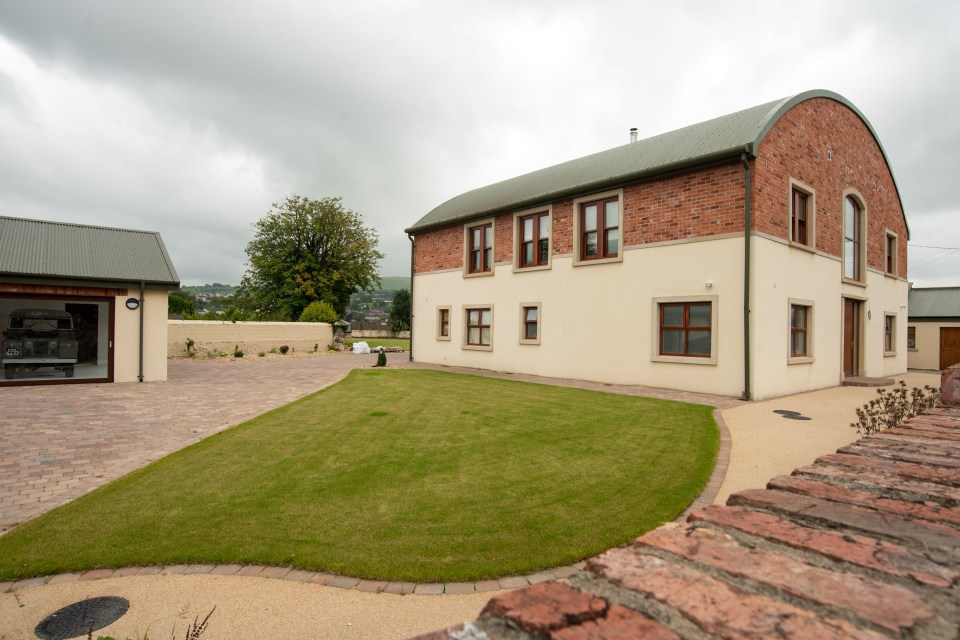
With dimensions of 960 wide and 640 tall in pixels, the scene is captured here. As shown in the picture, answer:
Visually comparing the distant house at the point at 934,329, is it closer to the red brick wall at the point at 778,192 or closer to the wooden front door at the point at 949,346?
the wooden front door at the point at 949,346

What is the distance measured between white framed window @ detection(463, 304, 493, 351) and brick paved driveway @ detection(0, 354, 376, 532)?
5.66 m

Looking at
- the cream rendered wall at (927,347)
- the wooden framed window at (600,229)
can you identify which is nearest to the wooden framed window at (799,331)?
the wooden framed window at (600,229)

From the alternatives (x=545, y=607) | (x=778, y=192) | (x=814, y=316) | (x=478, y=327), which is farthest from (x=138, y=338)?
(x=814, y=316)

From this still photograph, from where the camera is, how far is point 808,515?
1861mm

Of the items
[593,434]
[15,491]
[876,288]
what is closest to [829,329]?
[876,288]

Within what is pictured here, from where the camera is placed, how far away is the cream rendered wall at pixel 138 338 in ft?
49.9

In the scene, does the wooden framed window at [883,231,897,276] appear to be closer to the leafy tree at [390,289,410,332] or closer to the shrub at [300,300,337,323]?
the shrub at [300,300,337,323]

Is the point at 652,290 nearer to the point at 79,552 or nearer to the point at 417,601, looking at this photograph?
the point at 417,601

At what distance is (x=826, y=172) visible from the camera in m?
14.9

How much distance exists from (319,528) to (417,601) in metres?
1.51

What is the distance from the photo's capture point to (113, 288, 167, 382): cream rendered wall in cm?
1521

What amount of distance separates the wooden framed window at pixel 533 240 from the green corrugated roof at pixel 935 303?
2154cm

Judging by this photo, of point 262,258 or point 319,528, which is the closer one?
point 319,528

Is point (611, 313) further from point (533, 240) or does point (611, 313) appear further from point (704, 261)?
point (533, 240)
